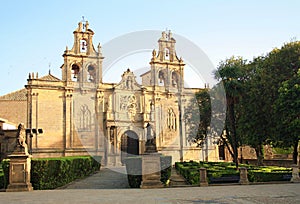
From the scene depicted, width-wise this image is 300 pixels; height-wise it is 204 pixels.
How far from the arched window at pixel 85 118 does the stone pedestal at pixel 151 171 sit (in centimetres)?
2205

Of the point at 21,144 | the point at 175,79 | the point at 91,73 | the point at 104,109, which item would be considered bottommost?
the point at 21,144

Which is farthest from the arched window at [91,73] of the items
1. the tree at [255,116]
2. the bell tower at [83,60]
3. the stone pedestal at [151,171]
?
the stone pedestal at [151,171]

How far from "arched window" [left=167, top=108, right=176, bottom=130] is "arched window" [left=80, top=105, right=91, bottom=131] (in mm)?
10321

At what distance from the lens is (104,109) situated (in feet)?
128

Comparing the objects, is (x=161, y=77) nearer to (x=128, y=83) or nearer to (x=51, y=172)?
(x=128, y=83)

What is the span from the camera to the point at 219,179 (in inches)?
771

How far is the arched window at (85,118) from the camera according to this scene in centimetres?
3809

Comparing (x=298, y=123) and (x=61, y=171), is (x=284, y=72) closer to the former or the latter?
(x=298, y=123)

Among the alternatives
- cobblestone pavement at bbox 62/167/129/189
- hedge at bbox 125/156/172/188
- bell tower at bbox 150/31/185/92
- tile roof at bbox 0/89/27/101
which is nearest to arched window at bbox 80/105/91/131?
bell tower at bbox 150/31/185/92

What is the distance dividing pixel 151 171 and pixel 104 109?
22831 mm

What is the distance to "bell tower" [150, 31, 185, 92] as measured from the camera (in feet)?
141

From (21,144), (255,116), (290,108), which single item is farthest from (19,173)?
(255,116)

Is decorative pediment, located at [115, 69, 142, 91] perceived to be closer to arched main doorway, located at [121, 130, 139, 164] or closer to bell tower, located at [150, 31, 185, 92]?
bell tower, located at [150, 31, 185, 92]

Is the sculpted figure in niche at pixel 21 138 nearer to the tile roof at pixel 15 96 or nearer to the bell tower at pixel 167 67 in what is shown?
the bell tower at pixel 167 67
